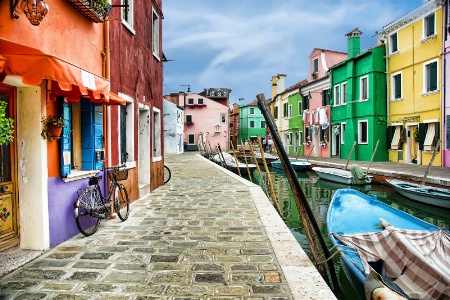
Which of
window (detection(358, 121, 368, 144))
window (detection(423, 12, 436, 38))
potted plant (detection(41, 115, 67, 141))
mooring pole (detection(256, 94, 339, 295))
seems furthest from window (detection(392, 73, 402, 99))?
potted plant (detection(41, 115, 67, 141))

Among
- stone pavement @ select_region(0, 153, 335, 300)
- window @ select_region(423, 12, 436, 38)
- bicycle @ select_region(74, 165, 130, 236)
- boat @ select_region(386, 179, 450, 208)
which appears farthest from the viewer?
window @ select_region(423, 12, 436, 38)

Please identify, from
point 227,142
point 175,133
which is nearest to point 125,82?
point 175,133

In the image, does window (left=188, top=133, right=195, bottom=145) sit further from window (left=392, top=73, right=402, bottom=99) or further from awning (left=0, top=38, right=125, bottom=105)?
awning (left=0, top=38, right=125, bottom=105)

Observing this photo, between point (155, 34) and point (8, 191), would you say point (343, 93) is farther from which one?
point (8, 191)

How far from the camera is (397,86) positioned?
2225cm

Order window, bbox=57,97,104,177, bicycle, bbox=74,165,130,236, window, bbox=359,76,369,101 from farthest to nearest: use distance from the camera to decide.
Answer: window, bbox=359,76,369,101
window, bbox=57,97,104,177
bicycle, bbox=74,165,130,236

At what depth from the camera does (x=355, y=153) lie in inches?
992

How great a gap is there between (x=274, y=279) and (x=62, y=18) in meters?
4.63

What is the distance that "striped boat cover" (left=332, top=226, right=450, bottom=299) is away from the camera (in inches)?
171

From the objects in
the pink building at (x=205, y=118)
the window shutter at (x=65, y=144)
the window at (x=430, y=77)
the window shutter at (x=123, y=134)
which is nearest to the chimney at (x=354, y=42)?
the window at (x=430, y=77)

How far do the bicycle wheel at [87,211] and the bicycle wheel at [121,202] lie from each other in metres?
0.56

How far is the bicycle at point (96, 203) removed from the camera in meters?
5.41

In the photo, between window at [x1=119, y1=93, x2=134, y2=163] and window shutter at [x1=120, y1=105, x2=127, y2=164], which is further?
window at [x1=119, y1=93, x2=134, y2=163]

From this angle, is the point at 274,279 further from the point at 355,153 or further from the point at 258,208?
the point at 355,153
